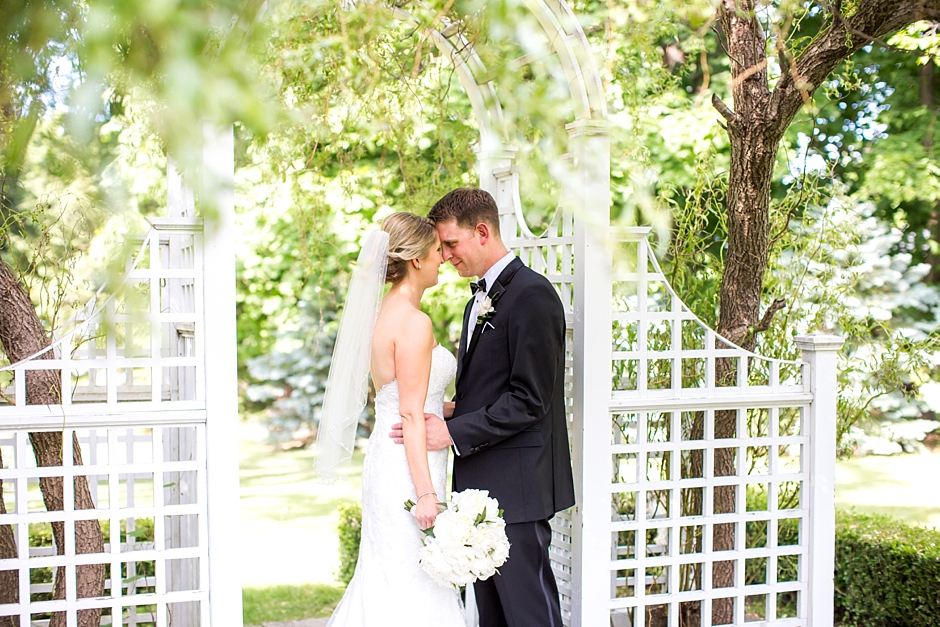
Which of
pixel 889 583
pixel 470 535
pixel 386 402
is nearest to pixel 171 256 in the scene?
pixel 386 402

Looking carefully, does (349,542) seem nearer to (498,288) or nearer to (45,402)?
(45,402)

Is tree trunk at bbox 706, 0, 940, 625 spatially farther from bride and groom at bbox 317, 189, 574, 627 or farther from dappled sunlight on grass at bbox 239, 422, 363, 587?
dappled sunlight on grass at bbox 239, 422, 363, 587

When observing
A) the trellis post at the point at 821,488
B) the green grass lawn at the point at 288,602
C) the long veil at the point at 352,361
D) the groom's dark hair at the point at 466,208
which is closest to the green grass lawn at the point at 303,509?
the green grass lawn at the point at 288,602

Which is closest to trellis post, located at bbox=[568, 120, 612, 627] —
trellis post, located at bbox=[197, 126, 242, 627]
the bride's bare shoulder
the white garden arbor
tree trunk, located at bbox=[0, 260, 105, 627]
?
the white garden arbor

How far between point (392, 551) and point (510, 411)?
62 centimetres

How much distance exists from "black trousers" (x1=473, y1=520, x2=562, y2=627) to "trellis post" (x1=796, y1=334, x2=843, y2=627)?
1.23 m

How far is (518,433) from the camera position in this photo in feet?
10.1

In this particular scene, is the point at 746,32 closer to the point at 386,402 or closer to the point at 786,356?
the point at 786,356

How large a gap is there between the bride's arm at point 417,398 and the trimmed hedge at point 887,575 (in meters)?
2.81

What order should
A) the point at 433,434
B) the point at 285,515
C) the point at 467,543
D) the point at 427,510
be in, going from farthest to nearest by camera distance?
the point at 285,515 < the point at 433,434 < the point at 427,510 < the point at 467,543

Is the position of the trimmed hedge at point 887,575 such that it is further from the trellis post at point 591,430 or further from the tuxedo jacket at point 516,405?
the tuxedo jacket at point 516,405

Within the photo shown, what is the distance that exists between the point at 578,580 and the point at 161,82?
2762 millimetres

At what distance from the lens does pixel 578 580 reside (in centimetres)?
337

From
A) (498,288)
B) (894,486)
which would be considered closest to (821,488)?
(498,288)
